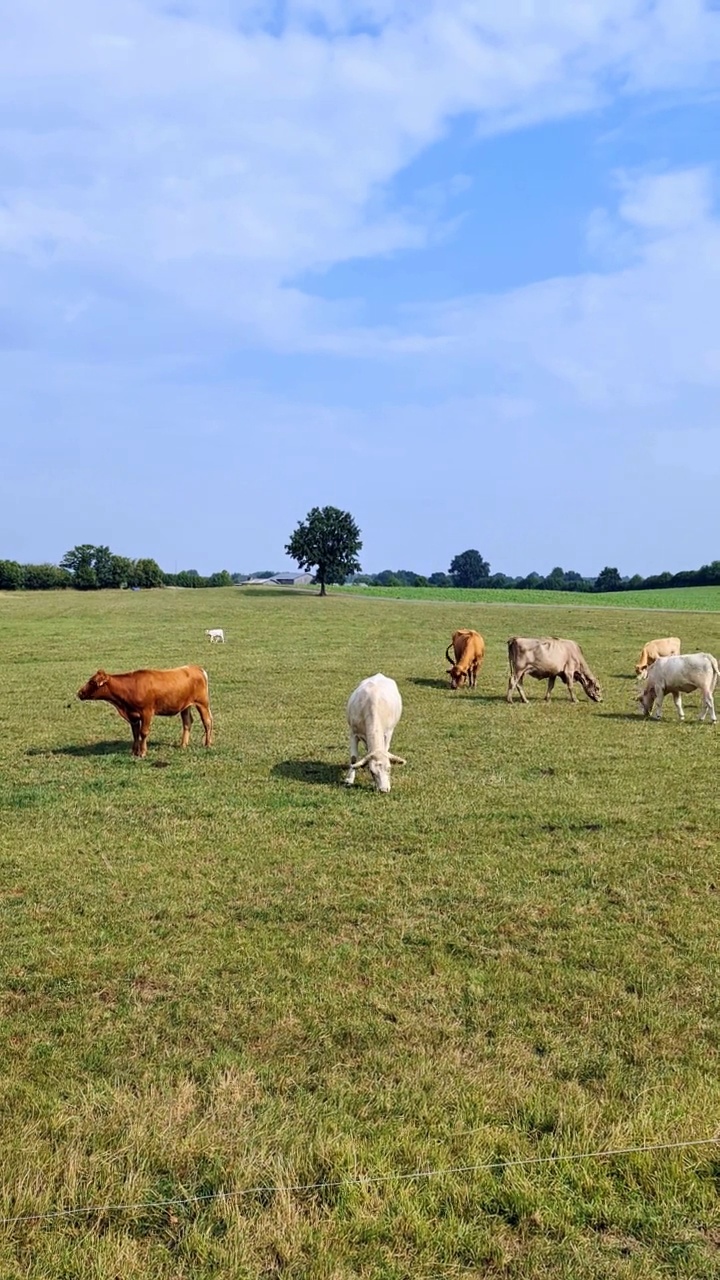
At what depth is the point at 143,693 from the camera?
499 inches

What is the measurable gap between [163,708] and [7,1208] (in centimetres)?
960

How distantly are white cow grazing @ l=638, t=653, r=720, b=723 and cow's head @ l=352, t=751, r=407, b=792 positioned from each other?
275 inches

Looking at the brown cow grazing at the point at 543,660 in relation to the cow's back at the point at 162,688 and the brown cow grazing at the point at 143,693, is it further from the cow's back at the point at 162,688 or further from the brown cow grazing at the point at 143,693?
the brown cow grazing at the point at 143,693

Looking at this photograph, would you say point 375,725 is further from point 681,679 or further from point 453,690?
point 453,690

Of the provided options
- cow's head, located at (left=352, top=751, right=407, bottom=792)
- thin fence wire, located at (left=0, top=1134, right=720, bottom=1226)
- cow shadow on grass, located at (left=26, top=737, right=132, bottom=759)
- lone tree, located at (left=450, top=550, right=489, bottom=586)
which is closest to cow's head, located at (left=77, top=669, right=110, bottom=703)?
cow shadow on grass, located at (left=26, top=737, right=132, bottom=759)

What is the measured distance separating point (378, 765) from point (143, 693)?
4.25m

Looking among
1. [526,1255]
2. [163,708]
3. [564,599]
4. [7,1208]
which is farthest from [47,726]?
[564,599]

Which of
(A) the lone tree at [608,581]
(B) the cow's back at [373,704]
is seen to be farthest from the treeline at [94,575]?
(B) the cow's back at [373,704]

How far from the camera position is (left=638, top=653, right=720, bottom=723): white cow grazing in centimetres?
1497

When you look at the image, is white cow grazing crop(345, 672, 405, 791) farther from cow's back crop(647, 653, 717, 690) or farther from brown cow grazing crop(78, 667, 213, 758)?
cow's back crop(647, 653, 717, 690)

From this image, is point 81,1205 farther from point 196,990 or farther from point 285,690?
point 285,690

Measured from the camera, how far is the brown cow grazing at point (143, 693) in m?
12.6

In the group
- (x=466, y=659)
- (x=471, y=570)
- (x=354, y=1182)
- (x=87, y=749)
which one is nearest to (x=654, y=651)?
(x=466, y=659)

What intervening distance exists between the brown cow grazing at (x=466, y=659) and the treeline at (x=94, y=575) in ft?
243
